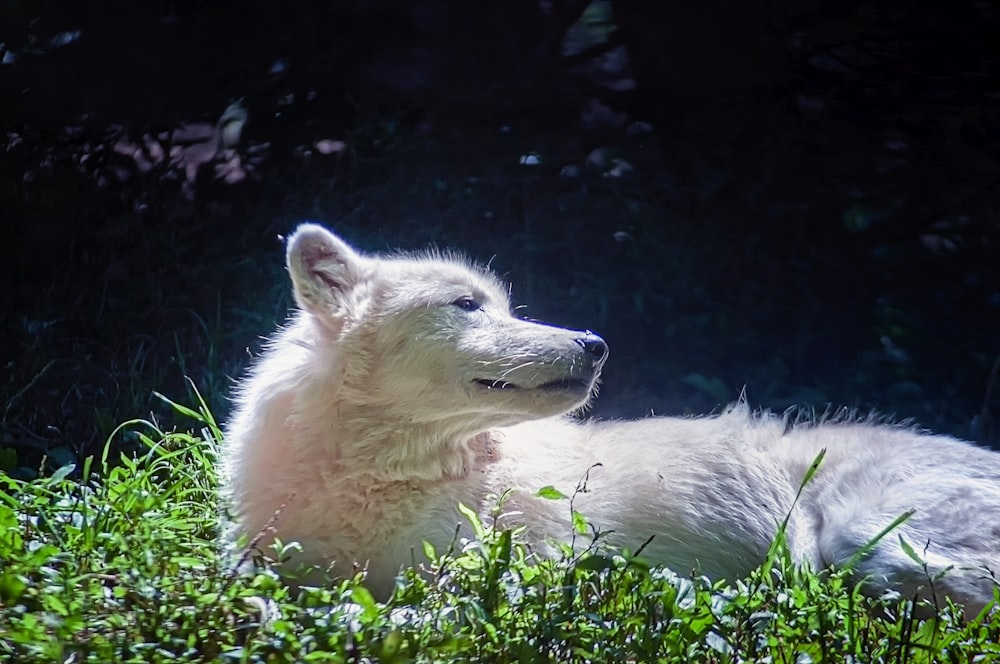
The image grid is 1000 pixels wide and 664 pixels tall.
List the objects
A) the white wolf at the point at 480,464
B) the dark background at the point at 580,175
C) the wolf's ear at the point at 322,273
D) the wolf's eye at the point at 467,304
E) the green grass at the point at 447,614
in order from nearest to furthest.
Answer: the green grass at the point at 447,614 < the white wolf at the point at 480,464 < the wolf's ear at the point at 322,273 < the wolf's eye at the point at 467,304 < the dark background at the point at 580,175

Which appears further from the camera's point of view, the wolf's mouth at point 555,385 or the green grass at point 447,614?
the wolf's mouth at point 555,385

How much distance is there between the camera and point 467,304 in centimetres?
409

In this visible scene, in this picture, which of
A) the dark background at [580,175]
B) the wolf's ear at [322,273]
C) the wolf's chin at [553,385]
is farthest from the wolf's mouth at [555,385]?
the dark background at [580,175]

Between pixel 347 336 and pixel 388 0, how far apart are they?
9.37 feet

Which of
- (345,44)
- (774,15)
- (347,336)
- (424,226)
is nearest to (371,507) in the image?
(347,336)

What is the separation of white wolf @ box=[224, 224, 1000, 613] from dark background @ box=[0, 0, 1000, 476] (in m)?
1.78

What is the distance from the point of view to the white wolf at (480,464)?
3.79 metres

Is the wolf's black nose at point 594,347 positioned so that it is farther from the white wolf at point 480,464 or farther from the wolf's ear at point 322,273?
the wolf's ear at point 322,273

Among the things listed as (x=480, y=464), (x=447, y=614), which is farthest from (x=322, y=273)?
(x=447, y=614)

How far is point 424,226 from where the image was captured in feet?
20.8

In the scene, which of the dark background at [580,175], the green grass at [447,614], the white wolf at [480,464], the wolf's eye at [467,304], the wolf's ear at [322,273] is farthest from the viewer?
the dark background at [580,175]

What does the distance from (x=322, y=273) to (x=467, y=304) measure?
53cm

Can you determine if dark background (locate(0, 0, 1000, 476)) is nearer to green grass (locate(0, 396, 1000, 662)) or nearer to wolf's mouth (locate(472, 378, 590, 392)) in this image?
wolf's mouth (locate(472, 378, 590, 392))

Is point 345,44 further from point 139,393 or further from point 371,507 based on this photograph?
point 371,507
